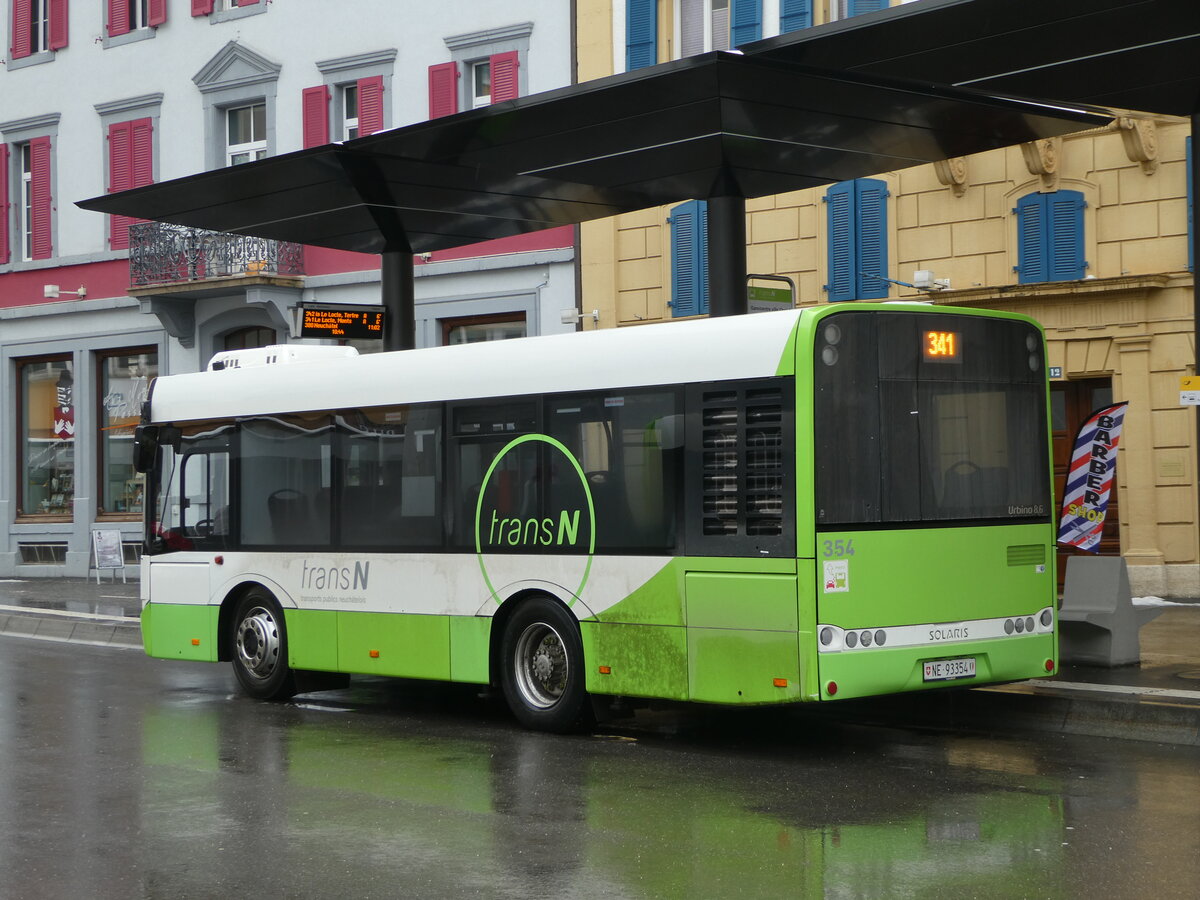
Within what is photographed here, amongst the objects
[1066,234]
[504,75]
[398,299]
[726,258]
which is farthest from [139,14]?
Answer: [726,258]

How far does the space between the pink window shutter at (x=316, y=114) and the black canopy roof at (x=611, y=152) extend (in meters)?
10.0

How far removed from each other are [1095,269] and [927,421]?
10.6 meters

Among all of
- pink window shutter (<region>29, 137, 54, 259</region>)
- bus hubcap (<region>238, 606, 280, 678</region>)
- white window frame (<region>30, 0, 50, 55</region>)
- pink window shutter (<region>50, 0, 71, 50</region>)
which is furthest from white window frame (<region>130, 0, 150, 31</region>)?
bus hubcap (<region>238, 606, 280, 678</region>)

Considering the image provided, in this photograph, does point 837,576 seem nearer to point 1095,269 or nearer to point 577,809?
point 577,809

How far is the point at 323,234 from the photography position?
17328 mm

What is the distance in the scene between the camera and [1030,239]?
66.9ft

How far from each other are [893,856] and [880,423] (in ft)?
10.9

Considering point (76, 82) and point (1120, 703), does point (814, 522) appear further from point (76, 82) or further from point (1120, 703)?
point (76, 82)

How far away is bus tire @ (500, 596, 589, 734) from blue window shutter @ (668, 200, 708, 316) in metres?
12.4

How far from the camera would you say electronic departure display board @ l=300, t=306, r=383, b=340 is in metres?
16.8

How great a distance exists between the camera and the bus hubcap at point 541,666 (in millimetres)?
11281

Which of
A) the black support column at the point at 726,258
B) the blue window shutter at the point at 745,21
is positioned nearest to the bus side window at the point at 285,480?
the black support column at the point at 726,258

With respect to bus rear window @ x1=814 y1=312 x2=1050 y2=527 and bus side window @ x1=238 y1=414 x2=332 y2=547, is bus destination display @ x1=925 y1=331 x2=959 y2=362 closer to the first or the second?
bus rear window @ x1=814 y1=312 x2=1050 y2=527

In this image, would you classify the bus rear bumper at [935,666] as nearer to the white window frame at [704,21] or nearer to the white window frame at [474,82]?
the white window frame at [704,21]
